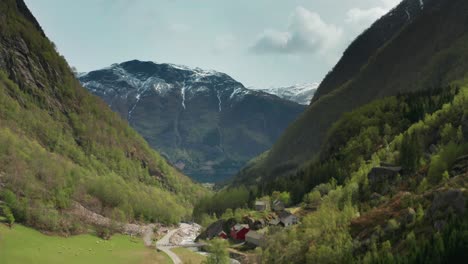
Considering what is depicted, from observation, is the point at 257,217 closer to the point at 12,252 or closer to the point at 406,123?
the point at 406,123

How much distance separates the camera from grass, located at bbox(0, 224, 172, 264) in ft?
370

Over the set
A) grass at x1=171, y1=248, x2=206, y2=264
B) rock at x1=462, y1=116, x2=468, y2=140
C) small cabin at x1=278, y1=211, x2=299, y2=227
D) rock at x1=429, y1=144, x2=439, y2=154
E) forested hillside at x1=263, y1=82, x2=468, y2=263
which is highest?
rock at x1=462, y1=116, x2=468, y2=140

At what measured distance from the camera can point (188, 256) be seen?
14538 centimetres

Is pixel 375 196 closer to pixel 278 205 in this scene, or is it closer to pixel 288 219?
pixel 288 219

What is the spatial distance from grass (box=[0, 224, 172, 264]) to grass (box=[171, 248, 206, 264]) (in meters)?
4.69

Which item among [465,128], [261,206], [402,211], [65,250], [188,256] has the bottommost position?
[188,256]

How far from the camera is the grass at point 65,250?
4441 inches

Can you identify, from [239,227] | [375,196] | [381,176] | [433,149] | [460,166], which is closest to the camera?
[460,166]

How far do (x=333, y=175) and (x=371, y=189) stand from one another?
62.3 meters

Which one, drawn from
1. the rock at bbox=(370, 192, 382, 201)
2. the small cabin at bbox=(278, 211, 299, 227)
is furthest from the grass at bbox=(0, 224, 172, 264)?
the rock at bbox=(370, 192, 382, 201)

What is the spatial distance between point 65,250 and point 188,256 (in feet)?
115

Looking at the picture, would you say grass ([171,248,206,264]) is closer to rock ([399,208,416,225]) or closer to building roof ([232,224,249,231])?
building roof ([232,224,249,231])

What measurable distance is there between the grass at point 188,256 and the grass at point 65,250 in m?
4.69

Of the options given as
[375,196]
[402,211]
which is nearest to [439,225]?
[402,211]
